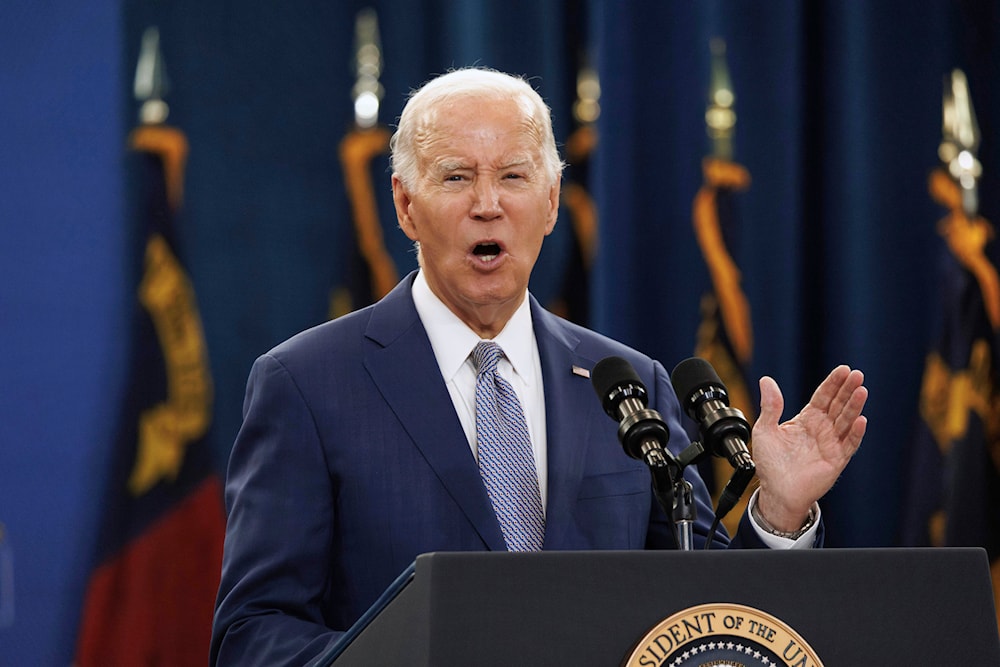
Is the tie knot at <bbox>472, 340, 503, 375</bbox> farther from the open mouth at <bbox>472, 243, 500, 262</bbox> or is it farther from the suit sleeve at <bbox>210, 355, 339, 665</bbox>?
the suit sleeve at <bbox>210, 355, 339, 665</bbox>

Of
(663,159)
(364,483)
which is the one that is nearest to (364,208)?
(663,159)

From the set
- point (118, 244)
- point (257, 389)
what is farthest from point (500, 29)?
point (257, 389)

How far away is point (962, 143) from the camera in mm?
3088

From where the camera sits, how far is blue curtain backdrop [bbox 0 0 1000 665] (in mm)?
2807

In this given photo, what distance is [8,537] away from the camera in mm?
2762

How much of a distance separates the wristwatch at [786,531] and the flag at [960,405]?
1602 mm

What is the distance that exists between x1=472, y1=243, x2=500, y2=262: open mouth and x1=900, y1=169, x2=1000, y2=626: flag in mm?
1643

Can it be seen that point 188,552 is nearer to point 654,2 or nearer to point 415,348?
point 415,348

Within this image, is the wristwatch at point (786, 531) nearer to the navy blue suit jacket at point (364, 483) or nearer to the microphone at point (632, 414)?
the navy blue suit jacket at point (364, 483)

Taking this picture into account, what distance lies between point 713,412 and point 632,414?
0.30 ft

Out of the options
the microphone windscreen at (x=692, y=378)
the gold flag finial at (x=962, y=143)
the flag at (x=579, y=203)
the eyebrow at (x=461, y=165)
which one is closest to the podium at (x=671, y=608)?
the microphone windscreen at (x=692, y=378)

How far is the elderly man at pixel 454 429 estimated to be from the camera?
1529 mm

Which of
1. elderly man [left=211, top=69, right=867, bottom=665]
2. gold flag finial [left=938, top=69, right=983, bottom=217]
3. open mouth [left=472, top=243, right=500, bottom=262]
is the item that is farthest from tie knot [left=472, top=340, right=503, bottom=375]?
gold flag finial [left=938, top=69, right=983, bottom=217]

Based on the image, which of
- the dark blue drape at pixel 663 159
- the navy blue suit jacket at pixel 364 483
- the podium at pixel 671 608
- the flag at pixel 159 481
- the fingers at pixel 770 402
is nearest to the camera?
the podium at pixel 671 608
